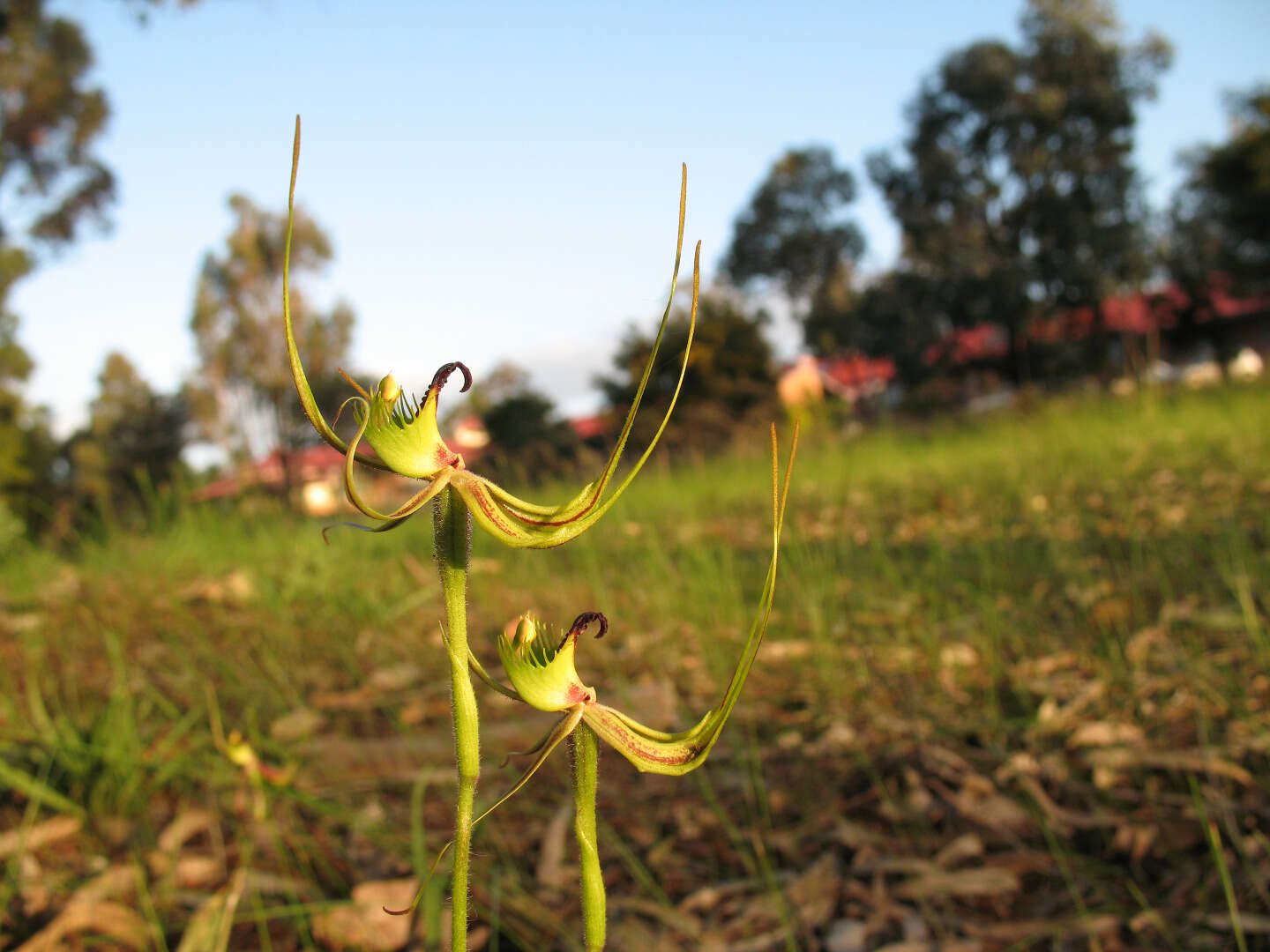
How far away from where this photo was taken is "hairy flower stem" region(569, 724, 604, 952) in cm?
48

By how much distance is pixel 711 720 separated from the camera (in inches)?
18.6

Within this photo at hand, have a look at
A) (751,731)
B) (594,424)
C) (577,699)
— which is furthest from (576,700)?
(594,424)

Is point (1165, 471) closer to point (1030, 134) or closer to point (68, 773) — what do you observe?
point (68, 773)

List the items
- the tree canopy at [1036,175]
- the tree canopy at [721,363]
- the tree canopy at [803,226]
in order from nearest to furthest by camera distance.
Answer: the tree canopy at [721,363], the tree canopy at [1036,175], the tree canopy at [803,226]

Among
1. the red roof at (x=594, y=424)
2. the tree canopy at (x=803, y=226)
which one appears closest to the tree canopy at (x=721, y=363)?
the red roof at (x=594, y=424)

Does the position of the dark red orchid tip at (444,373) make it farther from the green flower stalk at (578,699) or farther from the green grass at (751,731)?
the green grass at (751,731)

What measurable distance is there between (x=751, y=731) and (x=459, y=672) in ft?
4.73

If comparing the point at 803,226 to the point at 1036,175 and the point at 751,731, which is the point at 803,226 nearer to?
the point at 1036,175

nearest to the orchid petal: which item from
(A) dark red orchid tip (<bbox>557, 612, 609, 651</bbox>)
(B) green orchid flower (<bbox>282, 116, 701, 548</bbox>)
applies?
(B) green orchid flower (<bbox>282, 116, 701, 548</bbox>)

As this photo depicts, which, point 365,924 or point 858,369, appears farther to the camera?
point 858,369

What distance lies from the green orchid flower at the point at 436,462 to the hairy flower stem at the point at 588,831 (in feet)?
0.42

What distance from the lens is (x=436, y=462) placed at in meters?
0.46

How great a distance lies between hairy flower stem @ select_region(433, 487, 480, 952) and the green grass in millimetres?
455

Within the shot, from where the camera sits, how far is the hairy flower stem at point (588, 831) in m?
0.48
